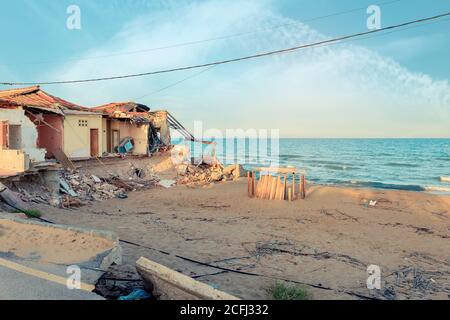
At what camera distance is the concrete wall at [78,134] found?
20203 mm

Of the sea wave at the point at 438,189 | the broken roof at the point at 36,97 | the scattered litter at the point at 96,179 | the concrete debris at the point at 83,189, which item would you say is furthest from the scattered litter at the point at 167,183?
the sea wave at the point at 438,189

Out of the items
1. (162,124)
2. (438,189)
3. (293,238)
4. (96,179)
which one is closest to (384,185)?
(438,189)

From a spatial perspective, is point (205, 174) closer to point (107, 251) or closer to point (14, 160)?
point (14, 160)

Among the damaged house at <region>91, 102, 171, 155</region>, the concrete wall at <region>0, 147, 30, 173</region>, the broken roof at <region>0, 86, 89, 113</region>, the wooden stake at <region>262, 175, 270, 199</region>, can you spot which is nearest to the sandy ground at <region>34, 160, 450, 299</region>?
the wooden stake at <region>262, 175, 270, 199</region>

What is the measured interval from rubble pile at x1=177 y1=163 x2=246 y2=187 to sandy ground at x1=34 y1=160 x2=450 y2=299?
4.41 metres

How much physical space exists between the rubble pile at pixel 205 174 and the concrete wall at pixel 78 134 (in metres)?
5.84

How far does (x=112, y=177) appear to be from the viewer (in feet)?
64.8

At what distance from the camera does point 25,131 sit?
653 inches

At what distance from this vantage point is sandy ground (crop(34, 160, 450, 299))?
6.68 m

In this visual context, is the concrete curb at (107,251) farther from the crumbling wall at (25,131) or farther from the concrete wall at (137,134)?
the concrete wall at (137,134)

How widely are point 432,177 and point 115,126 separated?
91.6ft

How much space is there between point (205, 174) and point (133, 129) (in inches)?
282

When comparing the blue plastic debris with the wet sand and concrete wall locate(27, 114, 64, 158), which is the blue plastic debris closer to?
the wet sand
